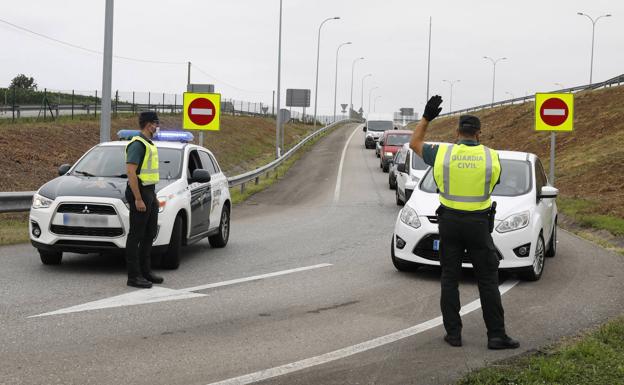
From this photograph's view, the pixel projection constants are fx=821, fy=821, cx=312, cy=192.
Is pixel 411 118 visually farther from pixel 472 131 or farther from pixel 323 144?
pixel 472 131

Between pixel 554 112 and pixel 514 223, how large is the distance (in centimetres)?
947

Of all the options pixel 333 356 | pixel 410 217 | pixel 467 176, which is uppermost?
pixel 467 176

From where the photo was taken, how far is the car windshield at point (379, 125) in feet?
178

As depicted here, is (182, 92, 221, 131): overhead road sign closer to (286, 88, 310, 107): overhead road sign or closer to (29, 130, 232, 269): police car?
(29, 130, 232, 269): police car

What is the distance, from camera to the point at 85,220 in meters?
9.45

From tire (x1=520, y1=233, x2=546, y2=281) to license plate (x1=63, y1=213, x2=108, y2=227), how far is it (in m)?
4.91

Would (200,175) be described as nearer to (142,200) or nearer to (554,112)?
(142,200)

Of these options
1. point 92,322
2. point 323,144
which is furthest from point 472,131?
point 323,144

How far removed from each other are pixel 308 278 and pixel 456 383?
449 cm

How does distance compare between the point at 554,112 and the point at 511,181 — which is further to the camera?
the point at 554,112

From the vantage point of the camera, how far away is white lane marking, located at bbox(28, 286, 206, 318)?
7.50 meters

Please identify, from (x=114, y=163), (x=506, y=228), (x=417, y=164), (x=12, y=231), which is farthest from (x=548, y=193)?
(x=417, y=164)

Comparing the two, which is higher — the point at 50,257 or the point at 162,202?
the point at 162,202

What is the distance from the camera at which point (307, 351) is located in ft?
20.1
